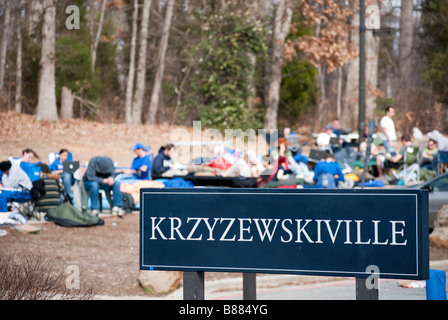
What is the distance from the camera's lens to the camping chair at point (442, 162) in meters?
16.4

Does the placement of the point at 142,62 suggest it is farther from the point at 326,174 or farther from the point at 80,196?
the point at 326,174

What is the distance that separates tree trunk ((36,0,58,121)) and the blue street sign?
1715 cm

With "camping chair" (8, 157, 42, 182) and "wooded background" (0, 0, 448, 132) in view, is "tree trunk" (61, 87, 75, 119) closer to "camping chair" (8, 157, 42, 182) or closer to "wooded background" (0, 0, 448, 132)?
"wooded background" (0, 0, 448, 132)

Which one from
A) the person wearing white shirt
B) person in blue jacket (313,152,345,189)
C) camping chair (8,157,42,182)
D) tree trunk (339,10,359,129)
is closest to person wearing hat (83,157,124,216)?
camping chair (8,157,42,182)

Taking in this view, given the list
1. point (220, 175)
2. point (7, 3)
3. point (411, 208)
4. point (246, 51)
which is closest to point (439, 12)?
point (246, 51)

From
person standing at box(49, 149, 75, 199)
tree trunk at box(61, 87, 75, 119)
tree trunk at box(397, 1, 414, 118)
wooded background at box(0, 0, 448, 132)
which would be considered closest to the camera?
person standing at box(49, 149, 75, 199)

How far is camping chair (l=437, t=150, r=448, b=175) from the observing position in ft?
53.8

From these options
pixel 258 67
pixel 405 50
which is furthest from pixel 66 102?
pixel 405 50

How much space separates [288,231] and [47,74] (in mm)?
19496

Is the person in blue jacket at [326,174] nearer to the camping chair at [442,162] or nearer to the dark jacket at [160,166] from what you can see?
the dark jacket at [160,166]

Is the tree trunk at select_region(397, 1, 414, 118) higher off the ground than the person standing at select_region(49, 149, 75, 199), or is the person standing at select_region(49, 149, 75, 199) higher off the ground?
the tree trunk at select_region(397, 1, 414, 118)

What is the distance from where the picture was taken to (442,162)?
16.4 m
